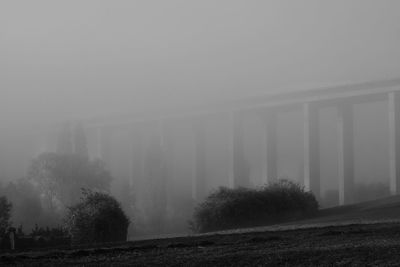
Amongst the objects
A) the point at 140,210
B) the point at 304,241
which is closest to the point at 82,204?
the point at 304,241

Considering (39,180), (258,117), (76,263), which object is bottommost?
(76,263)

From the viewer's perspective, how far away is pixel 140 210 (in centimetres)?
9238

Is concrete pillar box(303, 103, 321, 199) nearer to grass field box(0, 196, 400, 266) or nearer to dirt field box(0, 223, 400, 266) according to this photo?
grass field box(0, 196, 400, 266)

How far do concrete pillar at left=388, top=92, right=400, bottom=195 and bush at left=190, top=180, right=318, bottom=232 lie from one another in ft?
83.0

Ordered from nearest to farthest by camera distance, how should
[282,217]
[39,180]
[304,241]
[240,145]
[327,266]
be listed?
[327,266] → [304,241] → [282,217] → [39,180] → [240,145]

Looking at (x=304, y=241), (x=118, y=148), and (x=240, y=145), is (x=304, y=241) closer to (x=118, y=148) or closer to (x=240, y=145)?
(x=240, y=145)

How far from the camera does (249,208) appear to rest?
57344 mm

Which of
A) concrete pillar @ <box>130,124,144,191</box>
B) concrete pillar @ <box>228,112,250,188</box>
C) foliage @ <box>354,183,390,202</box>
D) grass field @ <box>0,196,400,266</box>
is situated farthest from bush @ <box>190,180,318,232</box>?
concrete pillar @ <box>130,124,144,191</box>

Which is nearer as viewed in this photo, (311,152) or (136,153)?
(311,152)

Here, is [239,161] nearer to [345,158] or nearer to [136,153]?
[345,158]

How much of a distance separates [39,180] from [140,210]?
13.8 meters

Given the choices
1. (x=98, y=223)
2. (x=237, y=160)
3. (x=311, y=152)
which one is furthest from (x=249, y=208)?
(x=237, y=160)

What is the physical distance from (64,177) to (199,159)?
124 ft

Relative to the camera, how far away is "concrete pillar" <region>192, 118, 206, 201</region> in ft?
381
